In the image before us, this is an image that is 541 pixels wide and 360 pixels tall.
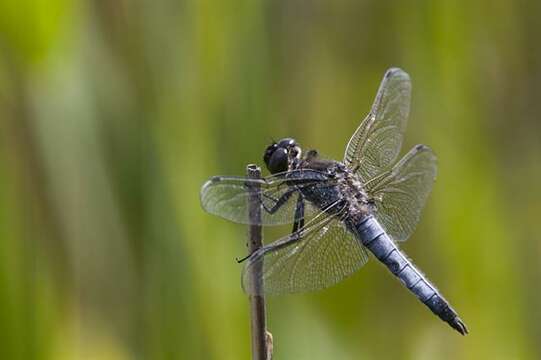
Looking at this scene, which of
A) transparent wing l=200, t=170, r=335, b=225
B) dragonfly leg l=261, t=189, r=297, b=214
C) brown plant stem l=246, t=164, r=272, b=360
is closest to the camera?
brown plant stem l=246, t=164, r=272, b=360

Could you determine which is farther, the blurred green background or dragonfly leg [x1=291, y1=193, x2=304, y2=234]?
dragonfly leg [x1=291, y1=193, x2=304, y2=234]

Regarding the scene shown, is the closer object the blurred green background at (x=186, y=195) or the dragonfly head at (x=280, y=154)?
the blurred green background at (x=186, y=195)

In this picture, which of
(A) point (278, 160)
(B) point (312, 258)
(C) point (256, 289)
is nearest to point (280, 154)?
(A) point (278, 160)

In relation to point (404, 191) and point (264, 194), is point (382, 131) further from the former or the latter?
point (264, 194)

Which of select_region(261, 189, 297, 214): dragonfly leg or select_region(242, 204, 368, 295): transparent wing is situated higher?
select_region(261, 189, 297, 214): dragonfly leg

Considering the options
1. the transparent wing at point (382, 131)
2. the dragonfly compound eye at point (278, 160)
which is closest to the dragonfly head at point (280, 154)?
the dragonfly compound eye at point (278, 160)

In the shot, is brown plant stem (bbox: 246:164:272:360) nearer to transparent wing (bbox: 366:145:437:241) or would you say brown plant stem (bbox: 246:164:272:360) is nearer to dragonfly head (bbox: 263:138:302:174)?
dragonfly head (bbox: 263:138:302:174)

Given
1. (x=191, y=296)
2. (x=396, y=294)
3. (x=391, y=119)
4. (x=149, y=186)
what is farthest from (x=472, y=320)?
(x=149, y=186)

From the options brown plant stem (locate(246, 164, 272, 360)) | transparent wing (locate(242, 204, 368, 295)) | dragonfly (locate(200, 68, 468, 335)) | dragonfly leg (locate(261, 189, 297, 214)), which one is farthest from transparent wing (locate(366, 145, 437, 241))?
brown plant stem (locate(246, 164, 272, 360))

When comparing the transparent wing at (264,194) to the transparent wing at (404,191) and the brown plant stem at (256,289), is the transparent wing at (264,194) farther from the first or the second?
the transparent wing at (404,191)
